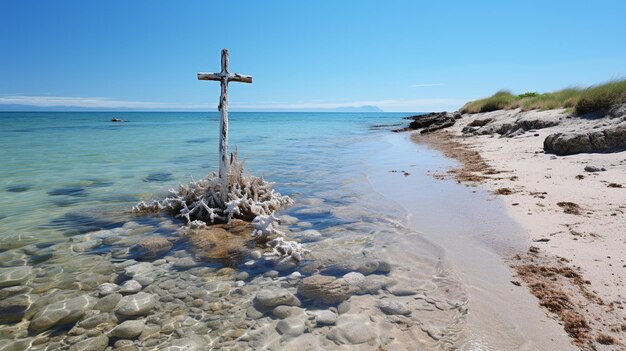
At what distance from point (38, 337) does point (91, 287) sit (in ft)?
3.27

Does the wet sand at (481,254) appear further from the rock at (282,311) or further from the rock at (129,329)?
the rock at (129,329)

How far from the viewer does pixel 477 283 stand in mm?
4191

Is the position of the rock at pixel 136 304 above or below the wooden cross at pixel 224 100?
below

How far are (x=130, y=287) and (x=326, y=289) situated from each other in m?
2.47

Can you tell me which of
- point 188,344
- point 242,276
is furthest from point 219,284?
point 188,344

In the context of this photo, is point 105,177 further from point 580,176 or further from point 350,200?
point 580,176

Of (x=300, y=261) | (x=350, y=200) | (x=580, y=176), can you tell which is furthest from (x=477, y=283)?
(x=580, y=176)

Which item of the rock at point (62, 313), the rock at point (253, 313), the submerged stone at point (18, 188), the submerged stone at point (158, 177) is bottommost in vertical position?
the submerged stone at point (18, 188)

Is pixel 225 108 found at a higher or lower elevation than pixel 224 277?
higher

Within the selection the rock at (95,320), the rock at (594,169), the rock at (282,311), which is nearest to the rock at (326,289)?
the rock at (282,311)

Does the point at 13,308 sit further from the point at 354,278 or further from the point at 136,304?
the point at 354,278

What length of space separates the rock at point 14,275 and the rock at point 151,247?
4.32 feet

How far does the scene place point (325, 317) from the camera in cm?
365

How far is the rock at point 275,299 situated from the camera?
392 cm
